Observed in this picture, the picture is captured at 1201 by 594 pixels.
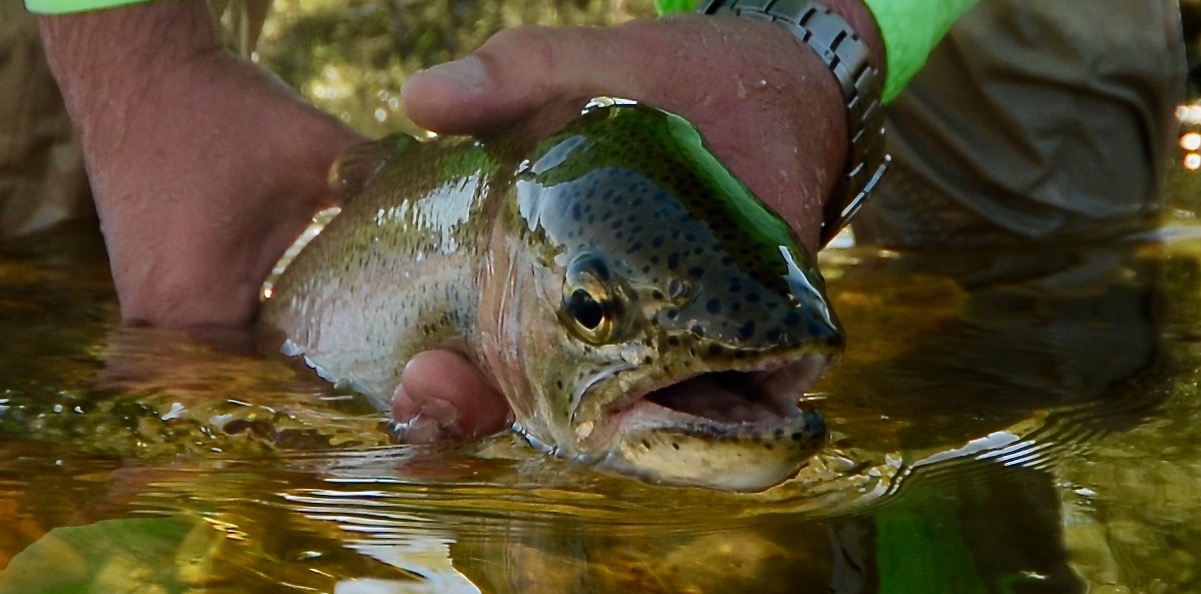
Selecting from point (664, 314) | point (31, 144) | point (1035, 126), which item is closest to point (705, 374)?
point (664, 314)

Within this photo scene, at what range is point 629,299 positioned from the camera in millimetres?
1875

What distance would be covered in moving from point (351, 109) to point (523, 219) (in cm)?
760

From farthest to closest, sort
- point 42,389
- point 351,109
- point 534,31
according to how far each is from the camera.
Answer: point 351,109, point 42,389, point 534,31

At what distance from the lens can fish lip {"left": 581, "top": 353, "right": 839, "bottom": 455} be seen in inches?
68.7

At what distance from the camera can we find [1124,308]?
127 inches

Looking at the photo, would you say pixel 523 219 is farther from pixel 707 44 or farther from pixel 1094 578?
pixel 1094 578

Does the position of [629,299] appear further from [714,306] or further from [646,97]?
[646,97]

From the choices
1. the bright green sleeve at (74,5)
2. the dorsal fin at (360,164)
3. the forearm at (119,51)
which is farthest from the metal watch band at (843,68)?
the bright green sleeve at (74,5)

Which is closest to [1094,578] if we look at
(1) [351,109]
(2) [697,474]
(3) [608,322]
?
(2) [697,474]

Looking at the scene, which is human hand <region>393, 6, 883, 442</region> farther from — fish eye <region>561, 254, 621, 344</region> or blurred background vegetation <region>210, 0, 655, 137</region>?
blurred background vegetation <region>210, 0, 655, 137</region>

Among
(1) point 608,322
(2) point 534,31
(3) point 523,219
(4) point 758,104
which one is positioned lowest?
(1) point 608,322

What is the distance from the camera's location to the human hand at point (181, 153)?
10.4 ft

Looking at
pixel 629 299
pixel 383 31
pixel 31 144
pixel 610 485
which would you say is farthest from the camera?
pixel 383 31

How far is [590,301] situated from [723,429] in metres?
0.30
